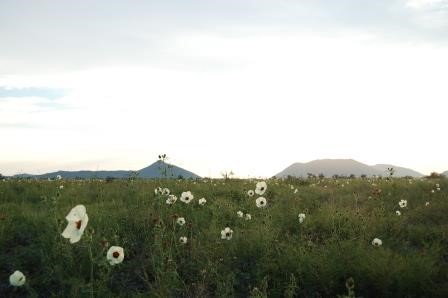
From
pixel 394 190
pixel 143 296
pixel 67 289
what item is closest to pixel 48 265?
pixel 67 289

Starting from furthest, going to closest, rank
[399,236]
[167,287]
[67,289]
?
[399,236]
[67,289]
[167,287]

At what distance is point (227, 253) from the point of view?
19.5 ft

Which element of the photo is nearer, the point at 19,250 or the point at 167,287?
the point at 167,287

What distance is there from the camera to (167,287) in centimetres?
484

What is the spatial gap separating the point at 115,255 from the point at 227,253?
2.05 metres

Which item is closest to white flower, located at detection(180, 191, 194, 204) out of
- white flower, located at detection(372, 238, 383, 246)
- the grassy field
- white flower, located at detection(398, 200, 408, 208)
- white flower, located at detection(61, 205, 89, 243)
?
the grassy field

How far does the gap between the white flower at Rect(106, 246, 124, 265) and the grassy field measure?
71 mm

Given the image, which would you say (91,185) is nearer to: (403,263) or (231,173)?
(231,173)

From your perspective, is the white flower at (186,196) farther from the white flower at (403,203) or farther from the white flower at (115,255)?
the white flower at (403,203)

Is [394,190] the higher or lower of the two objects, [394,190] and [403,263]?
the higher

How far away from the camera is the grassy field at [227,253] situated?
5.12 meters

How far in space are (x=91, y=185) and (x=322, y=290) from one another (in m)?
8.34

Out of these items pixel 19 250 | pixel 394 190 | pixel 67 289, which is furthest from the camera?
pixel 394 190

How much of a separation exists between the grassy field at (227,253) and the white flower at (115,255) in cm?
7
